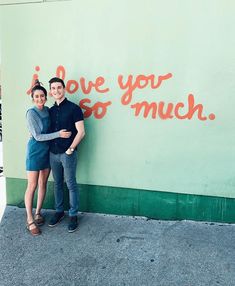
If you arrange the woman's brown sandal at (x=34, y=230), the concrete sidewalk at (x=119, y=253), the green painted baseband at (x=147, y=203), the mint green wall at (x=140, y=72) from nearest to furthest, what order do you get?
the concrete sidewalk at (x=119, y=253) → the mint green wall at (x=140, y=72) → the woman's brown sandal at (x=34, y=230) → the green painted baseband at (x=147, y=203)

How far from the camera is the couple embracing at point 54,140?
3.74 metres

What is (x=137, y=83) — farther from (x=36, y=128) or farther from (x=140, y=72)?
(x=36, y=128)

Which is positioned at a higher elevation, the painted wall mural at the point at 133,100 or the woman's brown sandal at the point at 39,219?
the painted wall mural at the point at 133,100

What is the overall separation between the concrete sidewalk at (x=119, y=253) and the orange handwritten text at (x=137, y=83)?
5.08 ft

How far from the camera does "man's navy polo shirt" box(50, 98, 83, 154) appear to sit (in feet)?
12.3

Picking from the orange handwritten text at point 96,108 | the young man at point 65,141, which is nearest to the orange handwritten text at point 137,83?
the orange handwritten text at point 96,108

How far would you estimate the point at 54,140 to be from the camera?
3848 millimetres

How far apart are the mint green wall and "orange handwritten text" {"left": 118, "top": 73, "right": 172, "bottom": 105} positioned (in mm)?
51

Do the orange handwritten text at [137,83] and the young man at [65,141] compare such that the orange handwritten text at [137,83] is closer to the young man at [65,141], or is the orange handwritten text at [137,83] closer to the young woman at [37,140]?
the young man at [65,141]

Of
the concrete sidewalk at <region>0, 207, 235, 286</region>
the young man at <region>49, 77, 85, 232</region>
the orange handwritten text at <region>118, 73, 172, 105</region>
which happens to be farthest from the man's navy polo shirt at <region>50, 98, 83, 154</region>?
the concrete sidewalk at <region>0, 207, 235, 286</region>

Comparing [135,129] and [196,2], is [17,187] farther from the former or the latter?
[196,2]

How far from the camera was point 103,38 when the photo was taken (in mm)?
3887

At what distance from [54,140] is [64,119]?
0.94 ft

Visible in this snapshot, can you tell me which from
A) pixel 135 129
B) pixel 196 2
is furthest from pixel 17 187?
pixel 196 2
